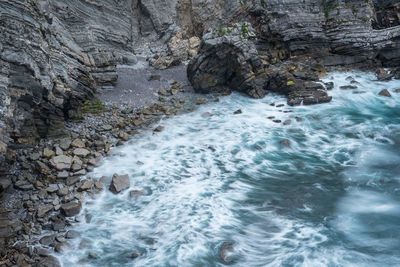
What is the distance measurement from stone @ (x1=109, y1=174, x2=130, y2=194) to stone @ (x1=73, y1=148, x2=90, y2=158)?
1862 millimetres

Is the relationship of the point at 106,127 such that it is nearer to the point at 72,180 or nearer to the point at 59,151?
the point at 59,151

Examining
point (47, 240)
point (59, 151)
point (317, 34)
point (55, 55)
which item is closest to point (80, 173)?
point (59, 151)

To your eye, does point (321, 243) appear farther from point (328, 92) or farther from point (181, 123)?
point (328, 92)

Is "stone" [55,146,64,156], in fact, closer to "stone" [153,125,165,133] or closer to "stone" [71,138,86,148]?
"stone" [71,138,86,148]

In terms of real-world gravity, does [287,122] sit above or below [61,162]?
above

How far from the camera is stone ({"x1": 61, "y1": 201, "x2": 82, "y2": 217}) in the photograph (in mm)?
10523

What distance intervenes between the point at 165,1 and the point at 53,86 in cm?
1322

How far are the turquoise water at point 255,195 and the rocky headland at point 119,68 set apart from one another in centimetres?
108

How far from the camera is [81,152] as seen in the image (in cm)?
1316

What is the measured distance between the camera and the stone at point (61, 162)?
40.0 ft

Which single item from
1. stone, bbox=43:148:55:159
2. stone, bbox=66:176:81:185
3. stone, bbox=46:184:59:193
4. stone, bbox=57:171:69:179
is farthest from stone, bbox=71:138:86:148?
stone, bbox=46:184:59:193

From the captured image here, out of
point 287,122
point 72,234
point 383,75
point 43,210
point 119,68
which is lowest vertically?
point 72,234

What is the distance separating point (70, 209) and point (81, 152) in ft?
9.87

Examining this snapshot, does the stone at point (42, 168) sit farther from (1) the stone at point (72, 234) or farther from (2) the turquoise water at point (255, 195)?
(1) the stone at point (72, 234)
